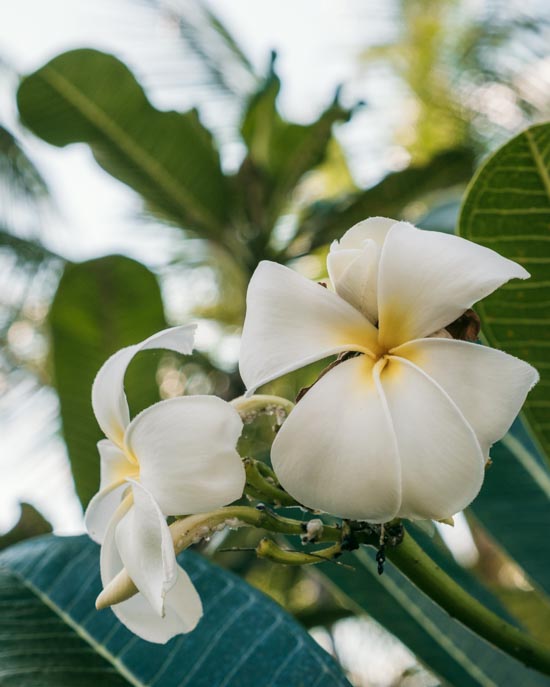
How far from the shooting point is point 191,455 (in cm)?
39

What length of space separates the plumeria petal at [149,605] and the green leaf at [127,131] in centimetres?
138

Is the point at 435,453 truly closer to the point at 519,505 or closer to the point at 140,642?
the point at 140,642

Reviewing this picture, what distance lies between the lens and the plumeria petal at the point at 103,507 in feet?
1.47

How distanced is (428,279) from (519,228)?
24cm

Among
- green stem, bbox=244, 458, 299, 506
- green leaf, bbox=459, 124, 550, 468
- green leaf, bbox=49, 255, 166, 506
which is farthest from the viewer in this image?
green leaf, bbox=49, 255, 166, 506

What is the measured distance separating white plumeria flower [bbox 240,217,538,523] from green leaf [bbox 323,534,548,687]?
0.51 meters

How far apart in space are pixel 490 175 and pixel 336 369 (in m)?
0.28

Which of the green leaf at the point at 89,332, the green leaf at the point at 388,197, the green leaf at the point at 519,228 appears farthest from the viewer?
the green leaf at the point at 388,197

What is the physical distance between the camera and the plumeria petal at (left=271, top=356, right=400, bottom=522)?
1.14ft

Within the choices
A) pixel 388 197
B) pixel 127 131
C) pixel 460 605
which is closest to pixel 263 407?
pixel 460 605

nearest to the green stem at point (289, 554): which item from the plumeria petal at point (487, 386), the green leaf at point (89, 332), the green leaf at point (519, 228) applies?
the plumeria petal at point (487, 386)

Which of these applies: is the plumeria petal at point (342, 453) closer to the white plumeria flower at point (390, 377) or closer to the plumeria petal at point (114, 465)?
the white plumeria flower at point (390, 377)

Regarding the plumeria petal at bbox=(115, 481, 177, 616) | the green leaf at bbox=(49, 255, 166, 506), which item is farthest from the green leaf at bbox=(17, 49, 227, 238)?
the plumeria petal at bbox=(115, 481, 177, 616)

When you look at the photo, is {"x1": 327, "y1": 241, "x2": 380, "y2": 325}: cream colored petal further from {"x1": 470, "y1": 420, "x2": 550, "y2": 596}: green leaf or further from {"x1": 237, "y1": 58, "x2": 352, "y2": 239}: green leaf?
{"x1": 237, "y1": 58, "x2": 352, "y2": 239}: green leaf
